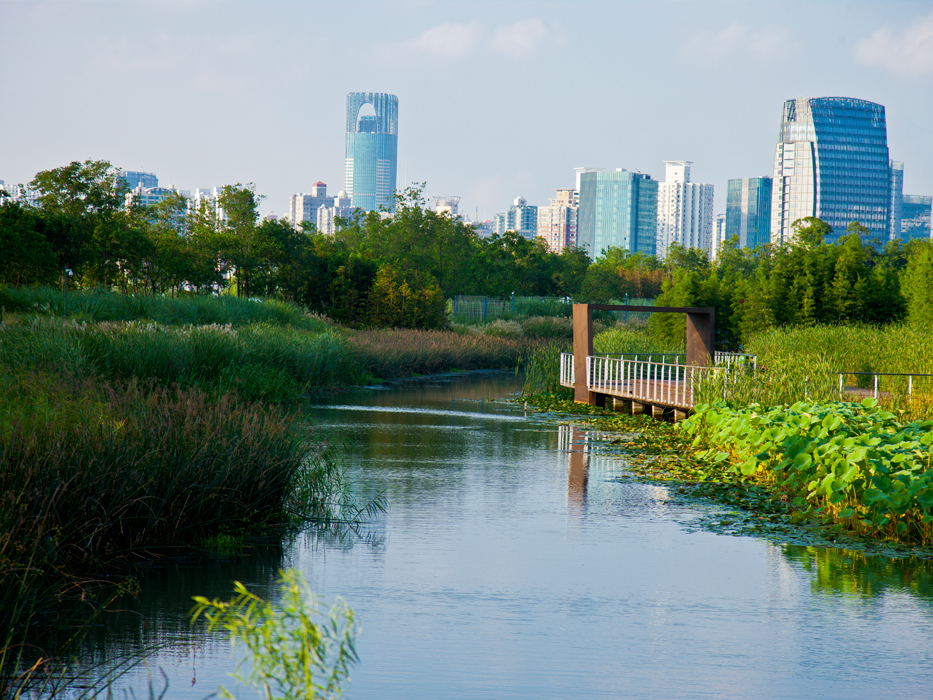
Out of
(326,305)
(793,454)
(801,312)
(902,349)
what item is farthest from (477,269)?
(793,454)

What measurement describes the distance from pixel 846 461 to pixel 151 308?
16.8m

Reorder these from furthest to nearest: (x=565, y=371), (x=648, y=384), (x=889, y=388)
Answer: (x=565, y=371) → (x=648, y=384) → (x=889, y=388)

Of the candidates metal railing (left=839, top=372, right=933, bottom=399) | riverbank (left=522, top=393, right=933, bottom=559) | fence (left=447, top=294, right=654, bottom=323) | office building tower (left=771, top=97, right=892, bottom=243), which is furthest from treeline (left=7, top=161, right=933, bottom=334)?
office building tower (left=771, top=97, right=892, bottom=243)

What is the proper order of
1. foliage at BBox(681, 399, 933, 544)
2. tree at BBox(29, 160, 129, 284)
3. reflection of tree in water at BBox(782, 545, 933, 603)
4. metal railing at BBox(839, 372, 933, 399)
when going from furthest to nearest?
tree at BBox(29, 160, 129, 284) < metal railing at BBox(839, 372, 933, 399) < foliage at BBox(681, 399, 933, 544) < reflection of tree in water at BBox(782, 545, 933, 603)

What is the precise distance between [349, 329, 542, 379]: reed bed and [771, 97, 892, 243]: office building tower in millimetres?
141698

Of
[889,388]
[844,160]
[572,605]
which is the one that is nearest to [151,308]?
[889,388]

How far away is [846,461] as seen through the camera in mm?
7684

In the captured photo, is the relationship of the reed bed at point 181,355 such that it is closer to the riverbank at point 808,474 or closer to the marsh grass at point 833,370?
the riverbank at point 808,474

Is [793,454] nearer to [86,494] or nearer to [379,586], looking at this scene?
[379,586]

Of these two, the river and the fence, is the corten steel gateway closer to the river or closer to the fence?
the river

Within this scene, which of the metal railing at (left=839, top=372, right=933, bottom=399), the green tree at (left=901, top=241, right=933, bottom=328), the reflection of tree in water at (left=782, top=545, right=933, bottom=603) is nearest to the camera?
the reflection of tree in water at (left=782, top=545, right=933, bottom=603)

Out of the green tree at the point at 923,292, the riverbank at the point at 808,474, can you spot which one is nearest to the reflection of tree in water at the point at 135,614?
the riverbank at the point at 808,474

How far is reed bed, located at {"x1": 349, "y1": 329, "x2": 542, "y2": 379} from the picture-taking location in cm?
2567

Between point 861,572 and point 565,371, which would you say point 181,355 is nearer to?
point 565,371
